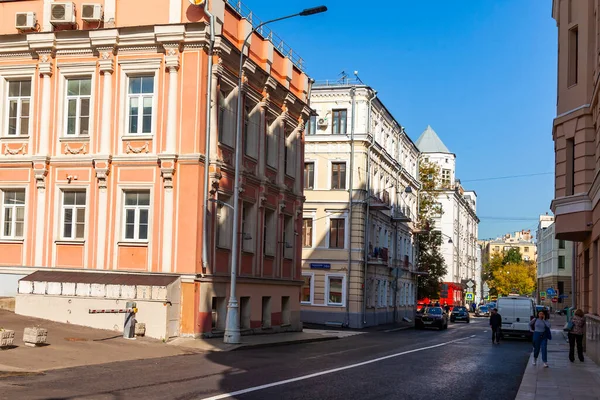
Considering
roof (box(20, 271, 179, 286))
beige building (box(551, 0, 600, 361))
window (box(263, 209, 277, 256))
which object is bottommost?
roof (box(20, 271, 179, 286))

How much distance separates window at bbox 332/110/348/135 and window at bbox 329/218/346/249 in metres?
5.76

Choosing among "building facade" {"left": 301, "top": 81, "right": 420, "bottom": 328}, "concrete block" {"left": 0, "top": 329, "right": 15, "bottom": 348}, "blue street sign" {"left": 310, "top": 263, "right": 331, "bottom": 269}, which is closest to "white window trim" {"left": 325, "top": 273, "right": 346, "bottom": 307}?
"building facade" {"left": 301, "top": 81, "right": 420, "bottom": 328}

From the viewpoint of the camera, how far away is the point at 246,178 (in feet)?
97.8

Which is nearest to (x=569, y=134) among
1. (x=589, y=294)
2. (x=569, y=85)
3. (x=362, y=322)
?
(x=569, y=85)

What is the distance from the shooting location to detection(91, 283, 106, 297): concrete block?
984 inches

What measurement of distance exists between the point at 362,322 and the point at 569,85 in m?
24.1

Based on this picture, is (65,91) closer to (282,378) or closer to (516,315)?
(282,378)

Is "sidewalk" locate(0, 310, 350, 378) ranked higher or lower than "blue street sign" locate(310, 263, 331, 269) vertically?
lower

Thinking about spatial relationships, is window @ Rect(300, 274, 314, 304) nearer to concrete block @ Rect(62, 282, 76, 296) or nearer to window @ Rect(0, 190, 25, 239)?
window @ Rect(0, 190, 25, 239)

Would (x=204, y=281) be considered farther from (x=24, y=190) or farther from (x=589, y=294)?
(x=589, y=294)

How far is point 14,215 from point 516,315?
1007 inches

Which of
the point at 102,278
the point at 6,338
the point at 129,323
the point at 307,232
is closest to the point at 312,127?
the point at 307,232

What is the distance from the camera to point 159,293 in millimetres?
24438

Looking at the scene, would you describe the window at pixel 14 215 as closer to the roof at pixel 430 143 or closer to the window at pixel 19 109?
the window at pixel 19 109
